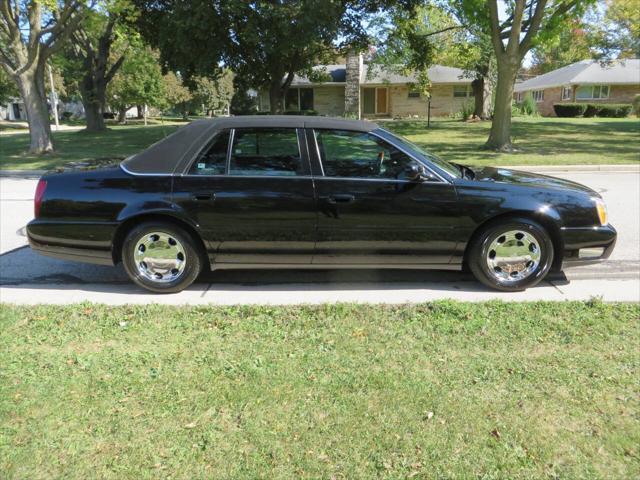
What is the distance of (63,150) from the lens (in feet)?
62.7

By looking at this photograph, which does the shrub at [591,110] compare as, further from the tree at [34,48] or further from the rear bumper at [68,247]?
the rear bumper at [68,247]

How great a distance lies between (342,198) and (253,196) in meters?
0.77

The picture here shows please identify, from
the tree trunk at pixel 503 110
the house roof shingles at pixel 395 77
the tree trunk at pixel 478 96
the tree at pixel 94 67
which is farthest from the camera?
the house roof shingles at pixel 395 77

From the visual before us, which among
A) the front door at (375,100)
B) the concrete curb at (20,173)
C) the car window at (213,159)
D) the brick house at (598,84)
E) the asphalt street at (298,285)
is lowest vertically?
the asphalt street at (298,285)

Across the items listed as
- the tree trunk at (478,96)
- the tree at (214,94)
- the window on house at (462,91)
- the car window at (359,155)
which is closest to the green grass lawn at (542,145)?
the tree trunk at (478,96)

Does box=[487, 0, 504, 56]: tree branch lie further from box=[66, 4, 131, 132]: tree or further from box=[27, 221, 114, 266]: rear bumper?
box=[66, 4, 131, 132]: tree

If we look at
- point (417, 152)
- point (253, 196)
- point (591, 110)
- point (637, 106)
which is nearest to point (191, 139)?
point (253, 196)

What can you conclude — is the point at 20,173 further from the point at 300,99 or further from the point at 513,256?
the point at 300,99

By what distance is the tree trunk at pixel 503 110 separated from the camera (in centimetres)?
1617

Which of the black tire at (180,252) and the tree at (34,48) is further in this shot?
the tree at (34,48)

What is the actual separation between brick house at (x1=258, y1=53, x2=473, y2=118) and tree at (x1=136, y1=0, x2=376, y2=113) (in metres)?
16.6

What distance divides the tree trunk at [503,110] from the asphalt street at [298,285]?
36.3ft

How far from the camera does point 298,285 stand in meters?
5.13

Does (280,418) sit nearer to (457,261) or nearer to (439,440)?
(439,440)
